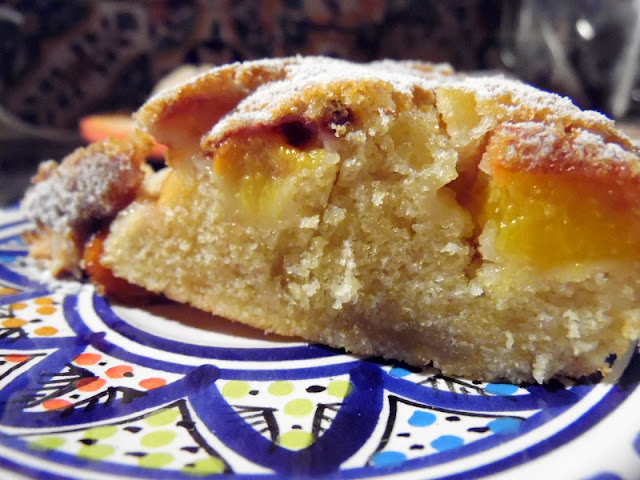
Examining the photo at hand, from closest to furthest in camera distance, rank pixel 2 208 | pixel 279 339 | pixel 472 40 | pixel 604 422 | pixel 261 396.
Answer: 1. pixel 604 422
2. pixel 261 396
3. pixel 279 339
4. pixel 2 208
5. pixel 472 40

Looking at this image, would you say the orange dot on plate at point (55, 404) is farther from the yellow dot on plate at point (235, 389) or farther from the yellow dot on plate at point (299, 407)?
the yellow dot on plate at point (299, 407)

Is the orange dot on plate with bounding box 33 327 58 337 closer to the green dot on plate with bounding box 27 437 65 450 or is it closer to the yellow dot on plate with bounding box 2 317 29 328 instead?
the yellow dot on plate with bounding box 2 317 29 328

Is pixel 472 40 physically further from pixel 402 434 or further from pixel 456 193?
pixel 402 434

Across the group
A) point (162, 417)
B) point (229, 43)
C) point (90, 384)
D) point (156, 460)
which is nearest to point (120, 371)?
point (90, 384)

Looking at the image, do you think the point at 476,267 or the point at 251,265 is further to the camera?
the point at 251,265

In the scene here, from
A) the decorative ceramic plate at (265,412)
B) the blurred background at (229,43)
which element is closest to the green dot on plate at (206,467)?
the decorative ceramic plate at (265,412)

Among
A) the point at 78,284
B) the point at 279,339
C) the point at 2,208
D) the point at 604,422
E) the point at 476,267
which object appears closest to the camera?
the point at 604,422

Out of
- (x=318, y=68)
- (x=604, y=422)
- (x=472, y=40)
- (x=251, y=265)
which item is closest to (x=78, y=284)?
(x=251, y=265)

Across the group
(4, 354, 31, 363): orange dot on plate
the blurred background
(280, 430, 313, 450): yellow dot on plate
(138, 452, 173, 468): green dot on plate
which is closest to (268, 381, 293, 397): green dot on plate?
(280, 430, 313, 450): yellow dot on plate

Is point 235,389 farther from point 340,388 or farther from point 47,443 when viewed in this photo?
point 47,443
